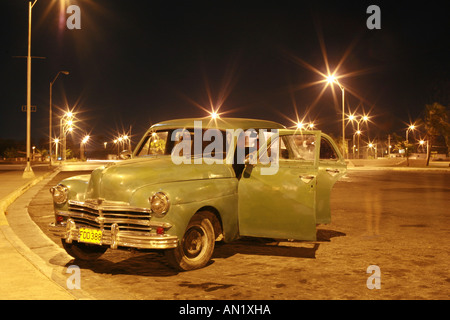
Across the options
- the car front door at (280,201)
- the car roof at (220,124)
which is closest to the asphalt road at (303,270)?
the car front door at (280,201)

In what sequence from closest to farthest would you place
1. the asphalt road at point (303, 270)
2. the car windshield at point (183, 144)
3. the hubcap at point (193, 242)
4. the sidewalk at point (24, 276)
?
the sidewalk at point (24, 276) < the asphalt road at point (303, 270) < the hubcap at point (193, 242) < the car windshield at point (183, 144)

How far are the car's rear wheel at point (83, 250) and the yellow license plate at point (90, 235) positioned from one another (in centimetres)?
59

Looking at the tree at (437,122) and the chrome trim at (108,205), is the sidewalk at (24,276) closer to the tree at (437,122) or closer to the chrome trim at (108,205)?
the chrome trim at (108,205)

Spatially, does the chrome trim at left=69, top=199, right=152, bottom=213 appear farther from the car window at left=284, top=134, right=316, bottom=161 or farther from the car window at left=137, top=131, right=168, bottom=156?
the car window at left=284, top=134, right=316, bottom=161

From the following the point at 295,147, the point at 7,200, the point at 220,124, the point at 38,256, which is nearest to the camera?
the point at 38,256

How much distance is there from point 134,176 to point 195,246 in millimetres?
1213

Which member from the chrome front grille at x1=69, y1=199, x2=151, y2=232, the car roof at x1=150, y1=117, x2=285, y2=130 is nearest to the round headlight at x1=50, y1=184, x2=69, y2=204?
the chrome front grille at x1=69, y1=199, x2=151, y2=232

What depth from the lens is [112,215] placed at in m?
5.74

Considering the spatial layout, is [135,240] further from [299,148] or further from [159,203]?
[299,148]

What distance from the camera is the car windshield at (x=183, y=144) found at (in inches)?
272
